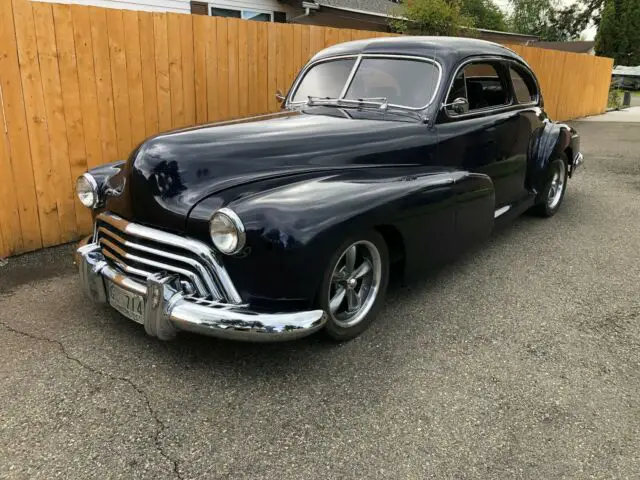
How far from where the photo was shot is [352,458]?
7.48ft

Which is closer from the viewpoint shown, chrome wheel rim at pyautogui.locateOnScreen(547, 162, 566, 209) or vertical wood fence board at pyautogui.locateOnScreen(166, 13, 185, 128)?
vertical wood fence board at pyautogui.locateOnScreen(166, 13, 185, 128)

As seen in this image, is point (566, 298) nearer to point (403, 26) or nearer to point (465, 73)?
point (465, 73)

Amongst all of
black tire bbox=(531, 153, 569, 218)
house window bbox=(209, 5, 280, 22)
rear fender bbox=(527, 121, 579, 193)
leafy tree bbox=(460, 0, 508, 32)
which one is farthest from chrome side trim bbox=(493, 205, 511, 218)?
leafy tree bbox=(460, 0, 508, 32)

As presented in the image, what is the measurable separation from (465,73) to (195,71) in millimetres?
2730

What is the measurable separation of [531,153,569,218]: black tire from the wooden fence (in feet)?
9.91

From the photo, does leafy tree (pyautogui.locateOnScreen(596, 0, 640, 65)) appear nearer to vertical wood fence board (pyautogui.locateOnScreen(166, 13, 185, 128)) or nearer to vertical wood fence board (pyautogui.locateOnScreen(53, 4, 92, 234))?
vertical wood fence board (pyautogui.locateOnScreen(166, 13, 185, 128))

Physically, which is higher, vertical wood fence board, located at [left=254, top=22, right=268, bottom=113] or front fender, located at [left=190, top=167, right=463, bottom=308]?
vertical wood fence board, located at [left=254, top=22, right=268, bottom=113]

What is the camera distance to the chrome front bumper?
2.52 meters

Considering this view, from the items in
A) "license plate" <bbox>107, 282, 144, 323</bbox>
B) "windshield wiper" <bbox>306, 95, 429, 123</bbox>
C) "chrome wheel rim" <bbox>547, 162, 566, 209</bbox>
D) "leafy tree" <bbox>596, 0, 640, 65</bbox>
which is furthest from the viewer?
"leafy tree" <bbox>596, 0, 640, 65</bbox>

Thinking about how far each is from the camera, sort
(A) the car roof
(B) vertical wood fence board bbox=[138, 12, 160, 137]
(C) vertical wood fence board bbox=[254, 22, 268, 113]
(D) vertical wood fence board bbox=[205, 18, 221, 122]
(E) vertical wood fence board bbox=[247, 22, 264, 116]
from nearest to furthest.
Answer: (A) the car roof, (B) vertical wood fence board bbox=[138, 12, 160, 137], (D) vertical wood fence board bbox=[205, 18, 221, 122], (E) vertical wood fence board bbox=[247, 22, 264, 116], (C) vertical wood fence board bbox=[254, 22, 268, 113]

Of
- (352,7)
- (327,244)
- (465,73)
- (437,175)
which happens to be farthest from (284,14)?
(327,244)

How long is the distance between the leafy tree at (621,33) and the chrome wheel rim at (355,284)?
49.6 metres

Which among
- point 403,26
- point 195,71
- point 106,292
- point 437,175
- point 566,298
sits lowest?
point 566,298

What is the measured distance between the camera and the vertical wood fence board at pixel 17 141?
4.23 meters
